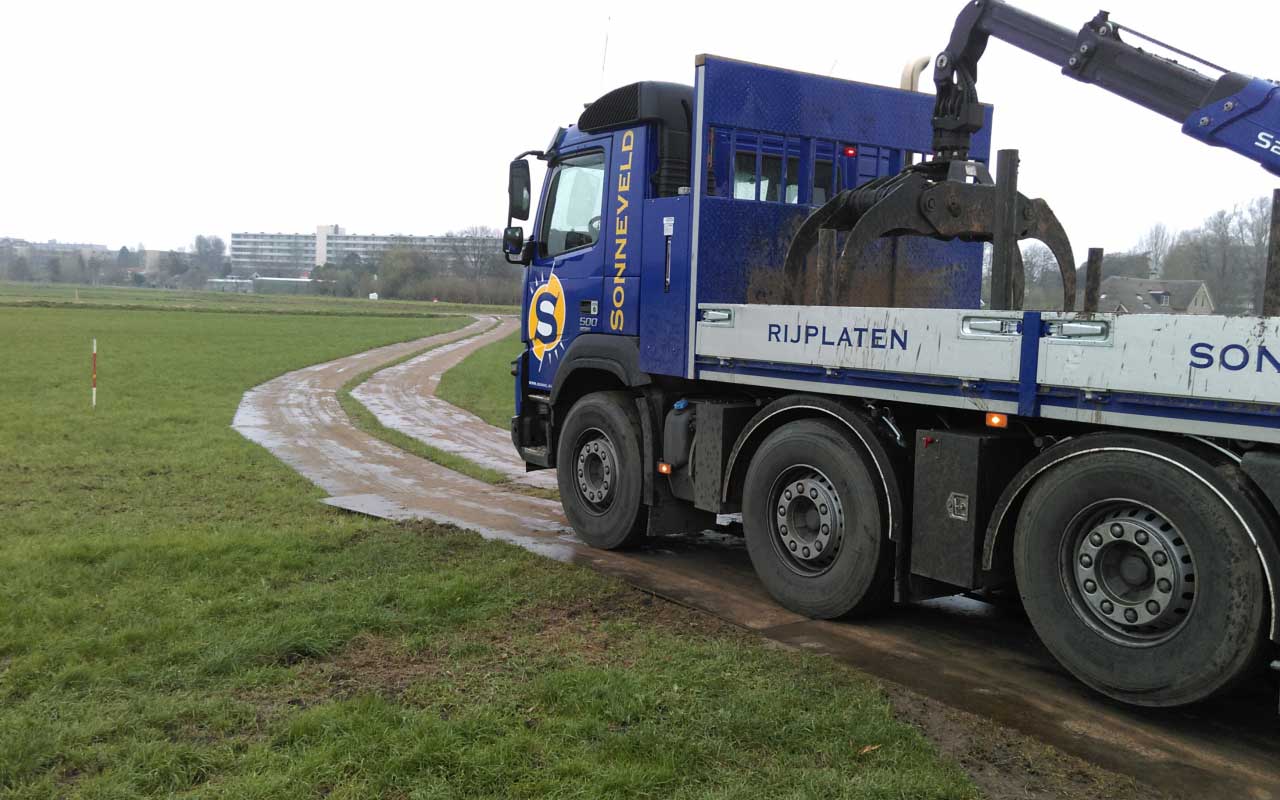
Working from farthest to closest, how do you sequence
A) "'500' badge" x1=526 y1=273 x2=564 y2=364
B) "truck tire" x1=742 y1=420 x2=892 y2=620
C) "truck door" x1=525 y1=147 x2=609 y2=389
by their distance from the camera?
"'500' badge" x1=526 y1=273 x2=564 y2=364 < "truck door" x1=525 y1=147 x2=609 y2=389 < "truck tire" x1=742 y1=420 x2=892 y2=620

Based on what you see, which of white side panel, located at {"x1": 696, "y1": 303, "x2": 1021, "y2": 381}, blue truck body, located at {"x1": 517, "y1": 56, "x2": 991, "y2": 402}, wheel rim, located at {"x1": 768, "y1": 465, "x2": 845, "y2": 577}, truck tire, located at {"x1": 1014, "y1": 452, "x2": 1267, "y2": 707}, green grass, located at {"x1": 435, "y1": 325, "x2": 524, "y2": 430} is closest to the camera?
truck tire, located at {"x1": 1014, "y1": 452, "x2": 1267, "y2": 707}

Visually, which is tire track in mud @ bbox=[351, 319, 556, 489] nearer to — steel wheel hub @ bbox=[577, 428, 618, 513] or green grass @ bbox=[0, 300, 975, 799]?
steel wheel hub @ bbox=[577, 428, 618, 513]

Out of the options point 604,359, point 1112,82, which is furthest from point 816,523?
point 1112,82

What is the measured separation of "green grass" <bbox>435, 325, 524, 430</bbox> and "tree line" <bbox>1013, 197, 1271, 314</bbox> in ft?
27.2

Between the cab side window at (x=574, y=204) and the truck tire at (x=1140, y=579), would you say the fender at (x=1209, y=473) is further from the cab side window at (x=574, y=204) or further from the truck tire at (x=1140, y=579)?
the cab side window at (x=574, y=204)

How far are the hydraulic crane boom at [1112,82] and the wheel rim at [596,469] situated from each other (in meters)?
3.41

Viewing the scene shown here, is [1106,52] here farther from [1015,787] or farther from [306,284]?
[306,284]

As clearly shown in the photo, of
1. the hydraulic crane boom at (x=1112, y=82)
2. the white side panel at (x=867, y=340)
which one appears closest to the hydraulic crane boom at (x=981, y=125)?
the hydraulic crane boom at (x=1112, y=82)

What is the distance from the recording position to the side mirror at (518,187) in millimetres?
9320

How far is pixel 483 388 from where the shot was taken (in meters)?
24.4

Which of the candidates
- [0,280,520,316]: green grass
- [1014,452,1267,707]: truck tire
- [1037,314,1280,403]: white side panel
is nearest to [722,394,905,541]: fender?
[1014,452,1267,707]: truck tire

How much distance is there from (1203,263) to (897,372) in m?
3.39

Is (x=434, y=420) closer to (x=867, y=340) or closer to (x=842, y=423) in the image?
(x=842, y=423)

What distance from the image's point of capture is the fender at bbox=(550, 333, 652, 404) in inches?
318
